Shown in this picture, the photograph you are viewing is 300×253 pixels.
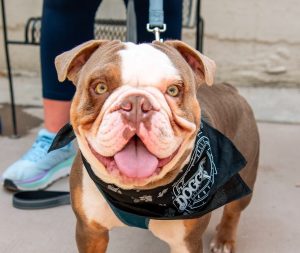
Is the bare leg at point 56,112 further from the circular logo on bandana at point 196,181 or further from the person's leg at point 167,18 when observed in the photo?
the circular logo on bandana at point 196,181

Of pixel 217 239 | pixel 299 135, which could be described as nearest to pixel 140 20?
pixel 217 239

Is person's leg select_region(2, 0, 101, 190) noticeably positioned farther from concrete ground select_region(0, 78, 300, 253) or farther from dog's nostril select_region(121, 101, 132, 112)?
dog's nostril select_region(121, 101, 132, 112)

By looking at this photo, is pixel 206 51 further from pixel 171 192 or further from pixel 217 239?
pixel 171 192

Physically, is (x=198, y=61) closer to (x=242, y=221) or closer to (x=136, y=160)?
(x=136, y=160)

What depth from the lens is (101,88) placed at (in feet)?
4.90

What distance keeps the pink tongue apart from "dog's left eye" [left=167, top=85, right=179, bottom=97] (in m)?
0.15

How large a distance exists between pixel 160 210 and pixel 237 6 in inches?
102

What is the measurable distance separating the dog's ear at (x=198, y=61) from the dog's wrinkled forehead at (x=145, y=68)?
0.17 m

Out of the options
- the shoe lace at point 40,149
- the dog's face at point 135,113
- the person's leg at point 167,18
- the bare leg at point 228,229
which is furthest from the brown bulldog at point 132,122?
the shoe lace at point 40,149

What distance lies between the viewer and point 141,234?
2361mm

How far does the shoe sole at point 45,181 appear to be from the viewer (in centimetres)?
266

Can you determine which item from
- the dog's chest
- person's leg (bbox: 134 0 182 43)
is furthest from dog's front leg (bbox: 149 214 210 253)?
person's leg (bbox: 134 0 182 43)

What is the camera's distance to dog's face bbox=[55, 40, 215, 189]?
4.60 feet

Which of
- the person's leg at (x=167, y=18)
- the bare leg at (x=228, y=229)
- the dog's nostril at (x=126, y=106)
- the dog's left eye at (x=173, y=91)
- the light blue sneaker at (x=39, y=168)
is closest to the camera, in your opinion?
the dog's nostril at (x=126, y=106)
